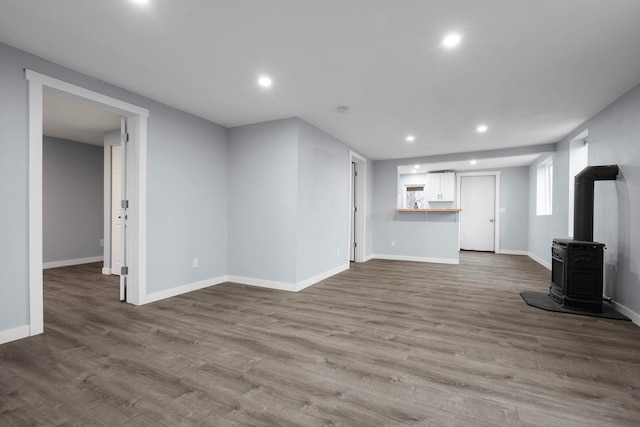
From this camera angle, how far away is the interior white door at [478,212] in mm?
8336

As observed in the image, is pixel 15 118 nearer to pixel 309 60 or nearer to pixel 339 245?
pixel 309 60

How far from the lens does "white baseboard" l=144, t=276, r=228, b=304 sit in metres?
3.58

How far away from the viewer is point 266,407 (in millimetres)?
1646

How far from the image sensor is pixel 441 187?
28.0ft

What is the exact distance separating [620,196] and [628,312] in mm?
1259

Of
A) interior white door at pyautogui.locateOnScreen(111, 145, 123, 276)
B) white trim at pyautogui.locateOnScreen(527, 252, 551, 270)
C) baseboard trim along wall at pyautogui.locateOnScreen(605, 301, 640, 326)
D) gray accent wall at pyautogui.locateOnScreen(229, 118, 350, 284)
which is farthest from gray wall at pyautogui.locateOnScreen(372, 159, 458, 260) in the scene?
interior white door at pyautogui.locateOnScreen(111, 145, 123, 276)

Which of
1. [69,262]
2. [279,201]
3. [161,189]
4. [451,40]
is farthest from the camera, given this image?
[69,262]

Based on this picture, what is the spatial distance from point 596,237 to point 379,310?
9.97 ft

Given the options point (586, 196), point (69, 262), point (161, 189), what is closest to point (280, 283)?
point (161, 189)

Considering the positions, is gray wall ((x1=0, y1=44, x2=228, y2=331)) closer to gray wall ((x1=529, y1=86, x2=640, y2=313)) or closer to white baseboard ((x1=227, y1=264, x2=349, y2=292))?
white baseboard ((x1=227, y1=264, x2=349, y2=292))

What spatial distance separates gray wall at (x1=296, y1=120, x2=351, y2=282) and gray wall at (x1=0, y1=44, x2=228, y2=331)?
4.28ft

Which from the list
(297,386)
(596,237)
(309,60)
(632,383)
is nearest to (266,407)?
(297,386)

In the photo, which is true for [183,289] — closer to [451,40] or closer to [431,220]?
[451,40]

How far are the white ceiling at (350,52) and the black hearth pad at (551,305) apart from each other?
242 centimetres
